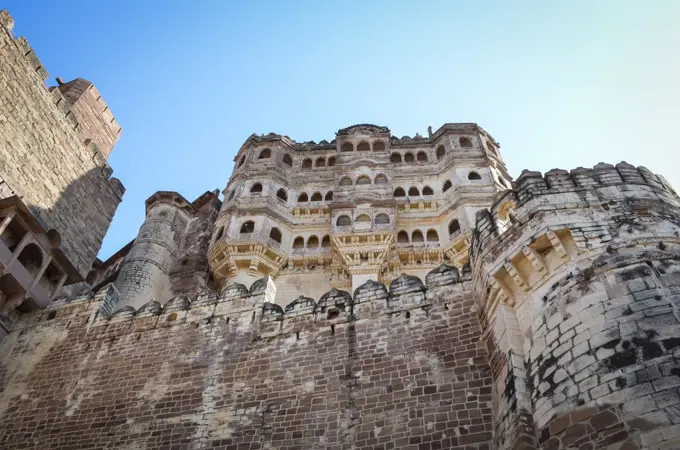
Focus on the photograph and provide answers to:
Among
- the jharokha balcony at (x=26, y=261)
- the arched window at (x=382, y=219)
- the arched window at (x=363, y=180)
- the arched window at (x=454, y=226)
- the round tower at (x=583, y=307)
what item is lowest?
the round tower at (x=583, y=307)

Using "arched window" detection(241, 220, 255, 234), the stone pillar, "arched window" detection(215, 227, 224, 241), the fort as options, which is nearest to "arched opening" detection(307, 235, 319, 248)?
"arched window" detection(241, 220, 255, 234)

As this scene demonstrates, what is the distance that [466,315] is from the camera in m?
9.30

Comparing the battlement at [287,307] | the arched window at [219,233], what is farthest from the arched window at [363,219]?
the battlement at [287,307]

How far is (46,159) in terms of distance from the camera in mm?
15906

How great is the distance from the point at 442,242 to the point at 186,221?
40.0 feet

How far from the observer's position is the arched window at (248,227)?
23.4 metres

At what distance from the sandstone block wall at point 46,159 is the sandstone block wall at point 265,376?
4477 millimetres

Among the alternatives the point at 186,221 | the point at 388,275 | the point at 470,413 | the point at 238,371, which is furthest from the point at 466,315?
the point at 186,221

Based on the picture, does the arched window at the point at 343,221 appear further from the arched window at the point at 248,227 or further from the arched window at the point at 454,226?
the arched window at the point at 454,226

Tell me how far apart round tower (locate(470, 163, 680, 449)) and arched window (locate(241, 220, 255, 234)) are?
14796mm

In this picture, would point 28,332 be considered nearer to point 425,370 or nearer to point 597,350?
point 425,370

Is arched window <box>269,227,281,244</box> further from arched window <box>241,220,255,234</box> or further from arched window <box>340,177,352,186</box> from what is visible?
arched window <box>340,177,352,186</box>

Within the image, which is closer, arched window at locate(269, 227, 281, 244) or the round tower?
the round tower

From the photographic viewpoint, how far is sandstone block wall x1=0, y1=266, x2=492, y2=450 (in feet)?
27.6
